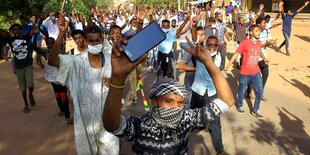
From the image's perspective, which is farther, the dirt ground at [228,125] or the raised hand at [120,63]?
the dirt ground at [228,125]

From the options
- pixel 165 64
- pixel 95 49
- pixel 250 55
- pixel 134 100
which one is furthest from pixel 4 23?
pixel 95 49

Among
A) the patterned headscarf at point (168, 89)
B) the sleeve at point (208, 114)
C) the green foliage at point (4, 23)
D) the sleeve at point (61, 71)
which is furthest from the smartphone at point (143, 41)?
the green foliage at point (4, 23)

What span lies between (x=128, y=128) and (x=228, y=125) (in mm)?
4397

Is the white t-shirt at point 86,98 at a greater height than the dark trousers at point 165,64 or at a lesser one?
greater

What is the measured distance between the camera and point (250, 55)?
636cm

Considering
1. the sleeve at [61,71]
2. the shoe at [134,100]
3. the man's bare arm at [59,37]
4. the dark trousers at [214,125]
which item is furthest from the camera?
the shoe at [134,100]

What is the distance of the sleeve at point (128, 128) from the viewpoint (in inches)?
76.9

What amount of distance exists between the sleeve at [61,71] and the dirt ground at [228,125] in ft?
6.86

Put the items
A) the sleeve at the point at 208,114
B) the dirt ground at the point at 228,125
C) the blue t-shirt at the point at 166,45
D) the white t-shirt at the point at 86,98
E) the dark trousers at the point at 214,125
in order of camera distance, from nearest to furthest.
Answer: the sleeve at the point at 208,114 < the white t-shirt at the point at 86,98 < the dark trousers at the point at 214,125 < the dirt ground at the point at 228,125 < the blue t-shirt at the point at 166,45

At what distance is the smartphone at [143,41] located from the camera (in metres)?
1.65

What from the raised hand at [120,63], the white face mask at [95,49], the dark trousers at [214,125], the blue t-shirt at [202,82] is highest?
the raised hand at [120,63]

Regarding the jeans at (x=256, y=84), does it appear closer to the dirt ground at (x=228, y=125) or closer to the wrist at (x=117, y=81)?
the dirt ground at (x=228, y=125)

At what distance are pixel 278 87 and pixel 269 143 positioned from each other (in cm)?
406

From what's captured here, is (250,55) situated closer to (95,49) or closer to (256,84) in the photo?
(256,84)
